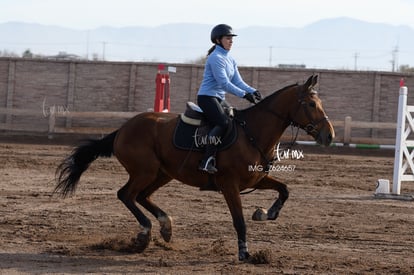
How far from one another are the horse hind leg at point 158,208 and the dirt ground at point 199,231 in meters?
0.19

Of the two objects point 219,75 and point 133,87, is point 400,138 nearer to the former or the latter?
point 219,75

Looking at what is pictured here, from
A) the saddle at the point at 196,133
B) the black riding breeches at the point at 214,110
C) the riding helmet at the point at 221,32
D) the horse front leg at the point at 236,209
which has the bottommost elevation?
the horse front leg at the point at 236,209

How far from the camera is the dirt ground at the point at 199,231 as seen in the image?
983cm

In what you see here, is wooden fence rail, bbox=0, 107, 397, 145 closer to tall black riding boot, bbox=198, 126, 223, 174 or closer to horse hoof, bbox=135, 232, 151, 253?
horse hoof, bbox=135, 232, 151, 253

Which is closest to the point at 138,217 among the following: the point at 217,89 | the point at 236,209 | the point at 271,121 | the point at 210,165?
the point at 210,165

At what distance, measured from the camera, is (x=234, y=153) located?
1030 cm

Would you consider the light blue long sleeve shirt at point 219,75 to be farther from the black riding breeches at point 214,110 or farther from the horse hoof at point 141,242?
the horse hoof at point 141,242

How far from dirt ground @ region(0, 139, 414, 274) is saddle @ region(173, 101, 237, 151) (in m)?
1.30

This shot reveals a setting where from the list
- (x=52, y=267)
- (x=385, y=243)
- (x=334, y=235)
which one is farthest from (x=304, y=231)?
(x=52, y=267)

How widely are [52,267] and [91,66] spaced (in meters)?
21.0

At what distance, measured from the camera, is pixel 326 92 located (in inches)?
1148

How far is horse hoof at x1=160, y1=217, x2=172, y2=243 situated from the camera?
35.6 feet

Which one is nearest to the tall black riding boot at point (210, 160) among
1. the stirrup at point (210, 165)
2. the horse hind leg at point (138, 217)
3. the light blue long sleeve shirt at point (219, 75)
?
the stirrup at point (210, 165)

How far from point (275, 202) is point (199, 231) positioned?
1.66 metres
